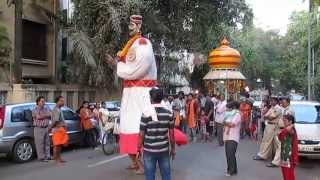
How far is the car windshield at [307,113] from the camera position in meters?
14.3

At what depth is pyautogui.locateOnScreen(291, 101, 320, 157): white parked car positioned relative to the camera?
13.2m

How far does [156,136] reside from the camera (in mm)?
7887

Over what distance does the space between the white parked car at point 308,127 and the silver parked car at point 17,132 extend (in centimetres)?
638

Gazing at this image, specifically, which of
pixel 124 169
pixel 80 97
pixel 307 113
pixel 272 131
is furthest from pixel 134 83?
pixel 80 97

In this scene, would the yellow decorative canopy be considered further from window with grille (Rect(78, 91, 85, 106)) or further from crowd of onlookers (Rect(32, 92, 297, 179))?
window with grille (Rect(78, 91, 85, 106))

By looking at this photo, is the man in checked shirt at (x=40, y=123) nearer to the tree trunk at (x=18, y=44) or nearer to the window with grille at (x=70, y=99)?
the tree trunk at (x=18, y=44)

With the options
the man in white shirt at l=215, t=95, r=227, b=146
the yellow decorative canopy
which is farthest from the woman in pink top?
the yellow decorative canopy

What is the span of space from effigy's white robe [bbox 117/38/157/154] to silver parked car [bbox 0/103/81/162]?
3.96 m

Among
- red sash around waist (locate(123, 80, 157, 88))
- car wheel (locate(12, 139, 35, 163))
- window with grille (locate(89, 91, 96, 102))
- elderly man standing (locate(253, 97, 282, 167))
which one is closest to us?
red sash around waist (locate(123, 80, 157, 88))

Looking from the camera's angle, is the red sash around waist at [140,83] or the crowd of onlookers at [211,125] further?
the red sash around waist at [140,83]

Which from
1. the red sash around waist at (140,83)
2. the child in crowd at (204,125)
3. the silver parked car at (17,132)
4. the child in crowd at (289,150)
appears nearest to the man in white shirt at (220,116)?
the child in crowd at (204,125)

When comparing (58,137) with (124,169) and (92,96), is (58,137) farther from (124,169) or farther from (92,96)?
(92,96)

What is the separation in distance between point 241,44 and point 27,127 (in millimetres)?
34472

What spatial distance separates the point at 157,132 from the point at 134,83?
8.58 ft
